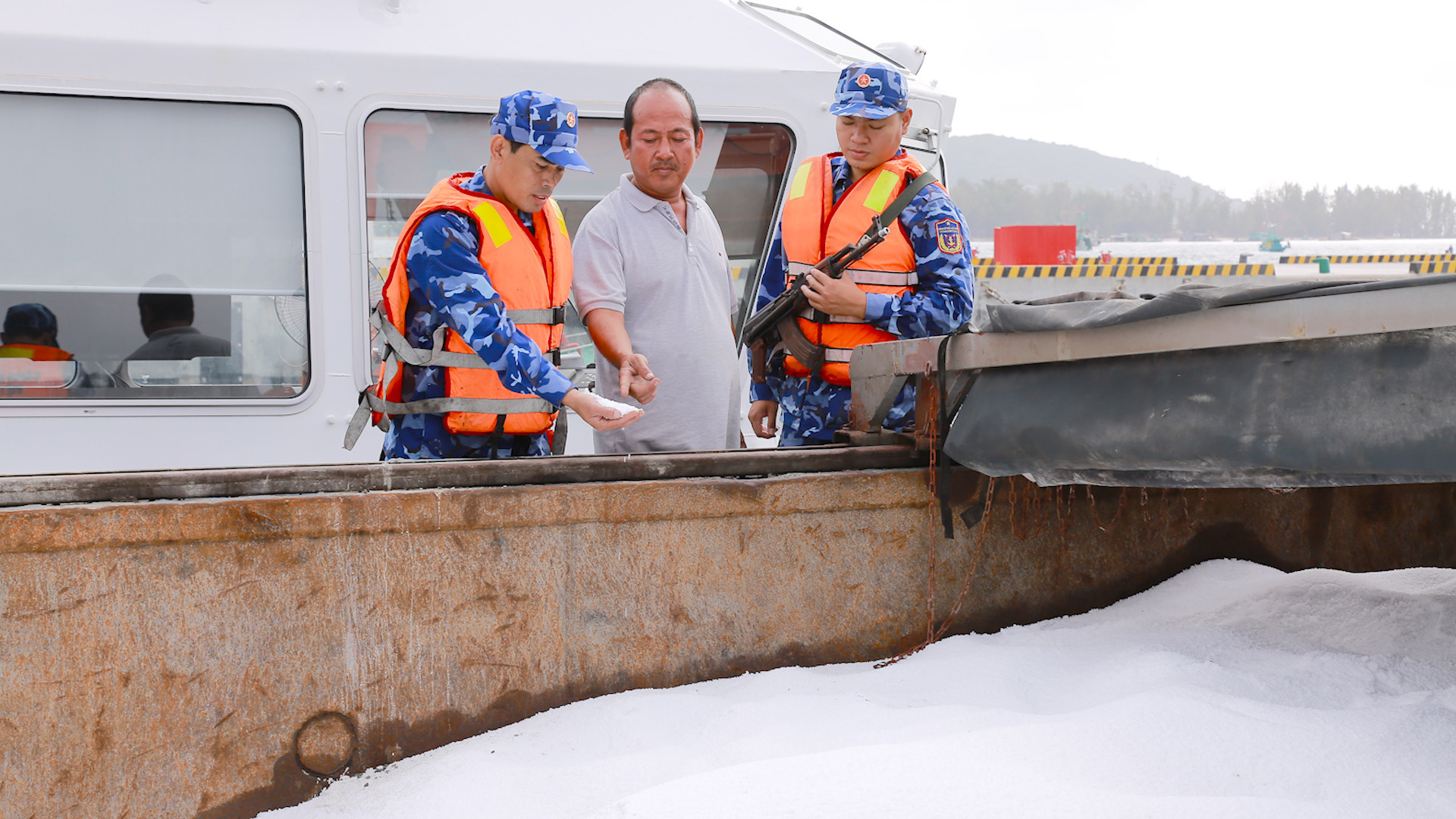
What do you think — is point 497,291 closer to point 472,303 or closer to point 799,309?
point 472,303

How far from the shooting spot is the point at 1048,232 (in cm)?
1619

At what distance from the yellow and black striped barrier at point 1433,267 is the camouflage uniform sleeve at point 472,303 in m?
16.5

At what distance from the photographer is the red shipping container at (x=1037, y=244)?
52.9 feet

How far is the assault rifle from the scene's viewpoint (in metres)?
3.16

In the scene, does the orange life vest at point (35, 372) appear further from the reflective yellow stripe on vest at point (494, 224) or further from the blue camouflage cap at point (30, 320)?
the reflective yellow stripe on vest at point (494, 224)

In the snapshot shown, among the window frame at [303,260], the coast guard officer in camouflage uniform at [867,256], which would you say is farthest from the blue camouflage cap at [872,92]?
the window frame at [303,260]

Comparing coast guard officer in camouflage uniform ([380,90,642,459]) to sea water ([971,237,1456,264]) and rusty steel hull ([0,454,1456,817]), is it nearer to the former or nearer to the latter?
rusty steel hull ([0,454,1456,817])

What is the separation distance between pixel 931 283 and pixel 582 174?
1829 millimetres

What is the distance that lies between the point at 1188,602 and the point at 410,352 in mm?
2112

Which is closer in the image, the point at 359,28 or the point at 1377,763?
the point at 1377,763

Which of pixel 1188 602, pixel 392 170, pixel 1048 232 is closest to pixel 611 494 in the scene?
pixel 1188 602

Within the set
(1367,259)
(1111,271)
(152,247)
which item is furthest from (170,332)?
(1367,259)

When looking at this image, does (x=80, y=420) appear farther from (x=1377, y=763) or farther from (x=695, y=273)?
(x=1377, y=763)

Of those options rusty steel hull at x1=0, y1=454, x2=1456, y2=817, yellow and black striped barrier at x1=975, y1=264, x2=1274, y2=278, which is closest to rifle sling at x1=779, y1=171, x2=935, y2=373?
rusty steel hull at x1=0, y1=454, x2=1456, y2=817
